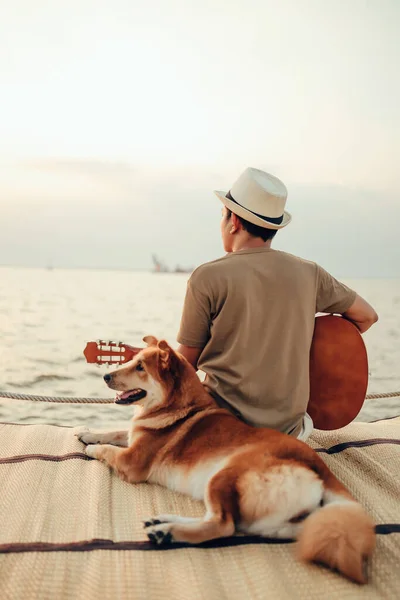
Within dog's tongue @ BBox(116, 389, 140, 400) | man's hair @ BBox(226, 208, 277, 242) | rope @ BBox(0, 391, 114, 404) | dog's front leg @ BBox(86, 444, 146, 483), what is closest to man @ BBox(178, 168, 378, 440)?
man's hair @ BBox(226, 208, 277, 242)

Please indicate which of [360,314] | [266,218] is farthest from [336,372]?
[266,218]

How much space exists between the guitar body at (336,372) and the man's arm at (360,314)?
2.3 inches

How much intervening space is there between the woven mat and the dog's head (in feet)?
1.27

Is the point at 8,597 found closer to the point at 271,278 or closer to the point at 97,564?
the point at 97,564

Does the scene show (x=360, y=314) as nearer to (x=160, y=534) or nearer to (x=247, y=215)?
(x=247, y=215)

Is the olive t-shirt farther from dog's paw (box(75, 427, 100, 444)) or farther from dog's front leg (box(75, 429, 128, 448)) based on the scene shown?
dog's paw (box(75, 427, 100, 444))

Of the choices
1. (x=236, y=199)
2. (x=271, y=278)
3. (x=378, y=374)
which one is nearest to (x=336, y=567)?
(x=271, y=278)

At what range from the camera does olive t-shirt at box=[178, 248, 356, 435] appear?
8.94ft

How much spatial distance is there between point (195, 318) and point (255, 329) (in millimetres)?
301

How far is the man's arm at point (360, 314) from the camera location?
315 centimetres

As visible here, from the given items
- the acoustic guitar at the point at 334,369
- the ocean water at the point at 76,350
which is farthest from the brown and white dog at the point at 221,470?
the ocean water at the point at 76,350

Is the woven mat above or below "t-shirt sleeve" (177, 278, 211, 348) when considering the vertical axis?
below

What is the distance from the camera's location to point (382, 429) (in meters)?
3.58

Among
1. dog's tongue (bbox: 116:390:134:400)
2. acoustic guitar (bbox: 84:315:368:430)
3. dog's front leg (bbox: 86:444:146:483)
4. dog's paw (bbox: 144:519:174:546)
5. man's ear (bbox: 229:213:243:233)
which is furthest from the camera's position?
acoustic guitar (bbox: 84:315:368:430)
